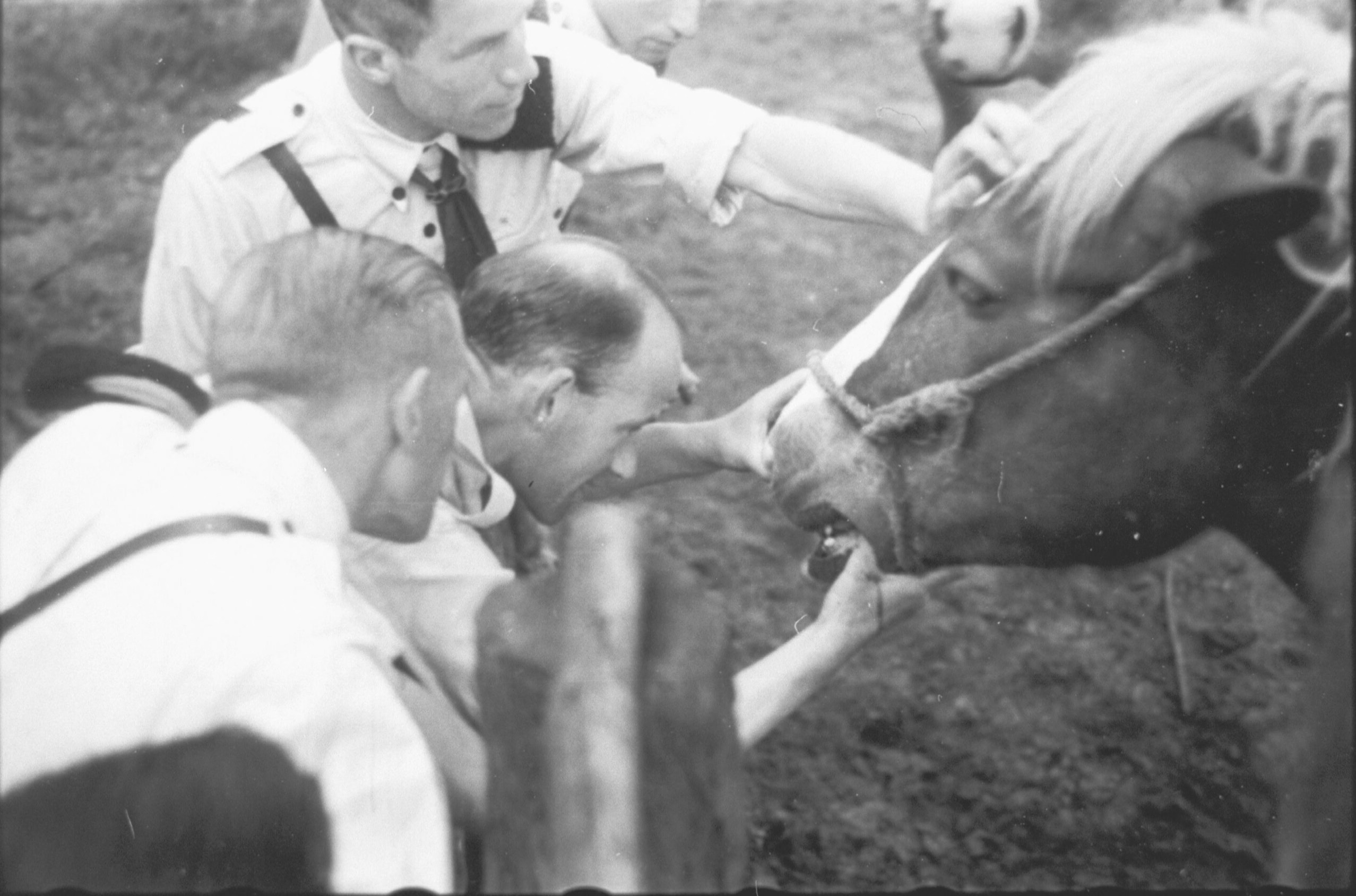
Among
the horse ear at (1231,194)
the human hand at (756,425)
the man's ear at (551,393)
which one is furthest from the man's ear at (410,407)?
the horse ear at (1231,194)

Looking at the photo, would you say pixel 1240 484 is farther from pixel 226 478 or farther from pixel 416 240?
pixel 226 478

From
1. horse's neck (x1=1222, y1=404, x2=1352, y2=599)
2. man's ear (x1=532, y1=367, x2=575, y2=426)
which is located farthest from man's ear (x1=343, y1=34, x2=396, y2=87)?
horse's neck (x1=1222, y1=404, x2=1352, y2=599)

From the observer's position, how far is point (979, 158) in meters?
1.38

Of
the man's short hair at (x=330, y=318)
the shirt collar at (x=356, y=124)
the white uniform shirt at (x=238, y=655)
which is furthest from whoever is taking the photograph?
the shirt collar at (x=356, y=124)

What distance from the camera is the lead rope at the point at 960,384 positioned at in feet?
4.38

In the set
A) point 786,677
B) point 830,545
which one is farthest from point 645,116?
point 786,677

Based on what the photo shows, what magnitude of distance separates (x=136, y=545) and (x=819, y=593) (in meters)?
0.80

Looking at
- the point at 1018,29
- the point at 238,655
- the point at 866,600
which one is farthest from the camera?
the point at 866,600

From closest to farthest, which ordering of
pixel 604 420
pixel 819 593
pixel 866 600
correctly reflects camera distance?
pixel 604 420 → pixel 866 600 → pixel 819 593

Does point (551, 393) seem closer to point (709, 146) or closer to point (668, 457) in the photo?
point (668, 457)

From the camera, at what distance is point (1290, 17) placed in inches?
49.9

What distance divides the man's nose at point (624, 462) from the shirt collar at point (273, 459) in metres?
0.30

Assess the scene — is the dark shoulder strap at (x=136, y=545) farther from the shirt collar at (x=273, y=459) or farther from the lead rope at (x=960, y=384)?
the lead rope at (x=960, y=384)

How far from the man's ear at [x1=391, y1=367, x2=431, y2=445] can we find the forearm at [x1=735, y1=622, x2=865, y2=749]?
0.44m
